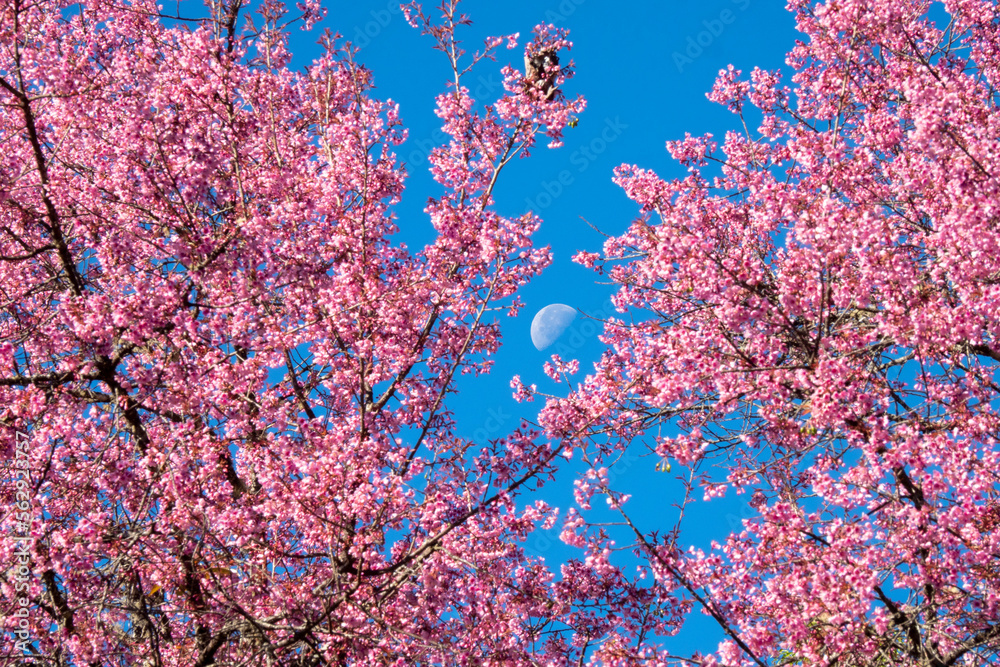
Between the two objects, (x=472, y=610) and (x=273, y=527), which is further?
(x=472, y=610)

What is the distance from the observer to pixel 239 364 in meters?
8.42

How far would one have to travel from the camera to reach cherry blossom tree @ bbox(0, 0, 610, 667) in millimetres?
7391

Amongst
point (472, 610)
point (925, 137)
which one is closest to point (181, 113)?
point (472, 610)

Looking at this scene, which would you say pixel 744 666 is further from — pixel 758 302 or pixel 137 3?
pixel 137 3

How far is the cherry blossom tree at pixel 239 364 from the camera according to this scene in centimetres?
739

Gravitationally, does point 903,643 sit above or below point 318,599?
below

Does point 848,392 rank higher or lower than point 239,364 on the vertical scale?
lower

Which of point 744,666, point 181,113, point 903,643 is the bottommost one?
point 903,643

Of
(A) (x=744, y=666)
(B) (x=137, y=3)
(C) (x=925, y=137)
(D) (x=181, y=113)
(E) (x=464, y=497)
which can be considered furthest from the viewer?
(B) (x=137, y=3)

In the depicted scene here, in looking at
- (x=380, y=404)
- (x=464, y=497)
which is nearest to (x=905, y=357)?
(x=464, y=497)

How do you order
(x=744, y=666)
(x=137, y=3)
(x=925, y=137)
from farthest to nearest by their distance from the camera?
(x=137, y=3), (x=744, y=666), (x=925, y=137)

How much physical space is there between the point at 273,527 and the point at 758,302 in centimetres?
494

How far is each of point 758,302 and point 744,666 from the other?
3.48 meters

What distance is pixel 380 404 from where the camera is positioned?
8.88 m
